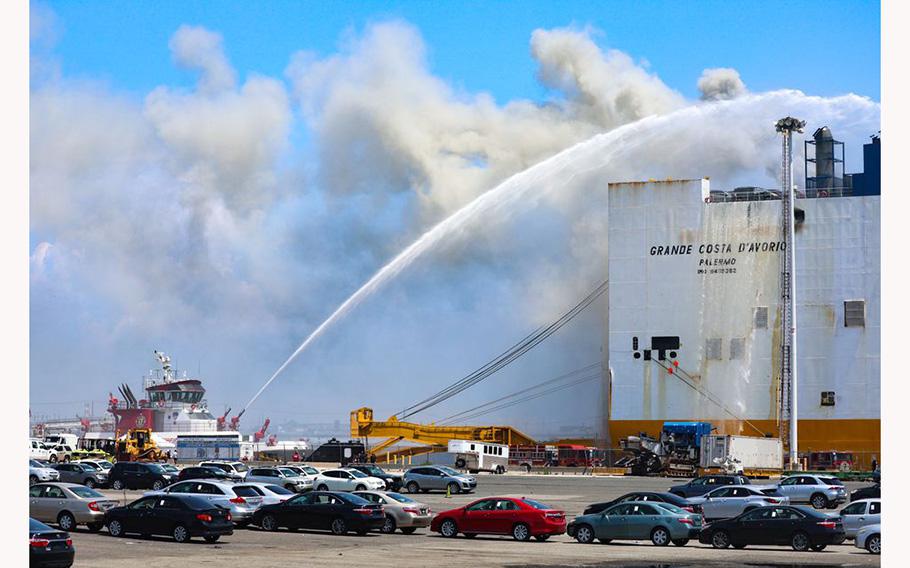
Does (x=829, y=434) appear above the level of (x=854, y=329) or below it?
below

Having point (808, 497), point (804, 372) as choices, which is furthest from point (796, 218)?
point (808, 497)

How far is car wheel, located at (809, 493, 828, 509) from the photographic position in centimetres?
4684

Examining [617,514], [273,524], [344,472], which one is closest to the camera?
[617,514]

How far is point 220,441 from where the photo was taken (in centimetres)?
9412

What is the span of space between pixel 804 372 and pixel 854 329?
4394mm

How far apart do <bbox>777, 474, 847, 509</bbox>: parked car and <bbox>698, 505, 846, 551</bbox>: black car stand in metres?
13.5

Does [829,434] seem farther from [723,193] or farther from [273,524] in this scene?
[273,524]

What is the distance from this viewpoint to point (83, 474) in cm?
Answer: 6012

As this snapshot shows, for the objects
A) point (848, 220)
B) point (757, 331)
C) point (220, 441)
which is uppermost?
point (848, 220)

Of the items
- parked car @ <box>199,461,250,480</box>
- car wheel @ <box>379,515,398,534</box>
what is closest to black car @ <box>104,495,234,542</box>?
car wheel @ <box>379,515,398,534</box>

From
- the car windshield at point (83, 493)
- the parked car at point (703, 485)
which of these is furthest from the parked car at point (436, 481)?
the car windshield at point (83, 493)

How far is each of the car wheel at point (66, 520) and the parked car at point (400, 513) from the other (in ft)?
27.9

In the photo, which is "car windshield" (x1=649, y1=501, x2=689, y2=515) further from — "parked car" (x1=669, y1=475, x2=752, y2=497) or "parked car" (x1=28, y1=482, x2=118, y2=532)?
"parked car" (x1=28, y1=482, x2=118, y2=532)

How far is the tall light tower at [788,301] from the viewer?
7781 cm
